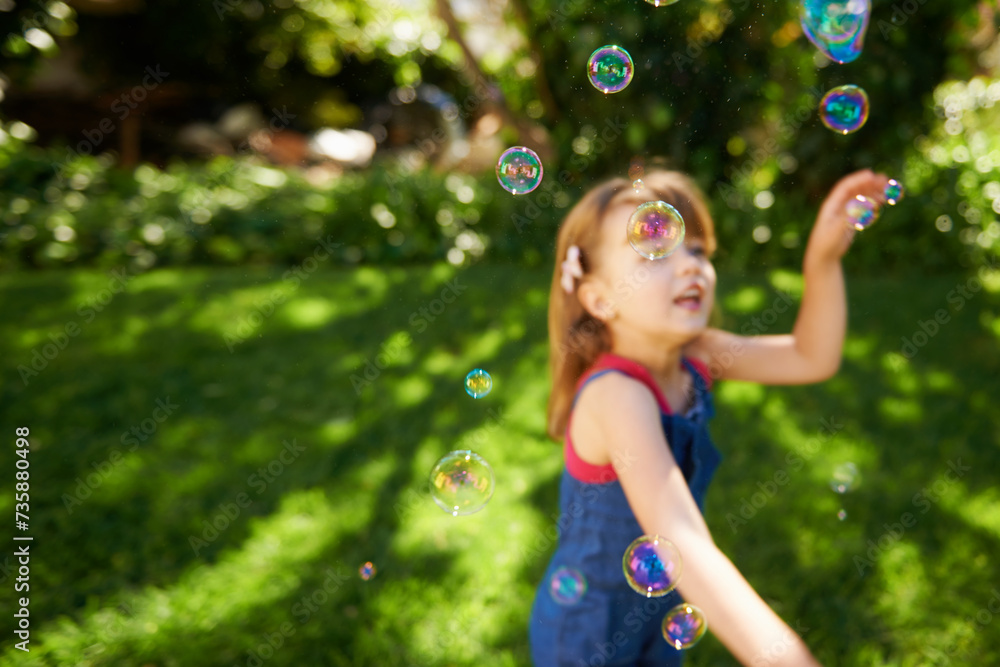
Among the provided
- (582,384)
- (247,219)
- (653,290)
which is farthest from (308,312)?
(653,290)

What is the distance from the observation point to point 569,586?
163cm

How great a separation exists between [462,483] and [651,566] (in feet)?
2.18

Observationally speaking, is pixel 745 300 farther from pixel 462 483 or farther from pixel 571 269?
pixel 571 269

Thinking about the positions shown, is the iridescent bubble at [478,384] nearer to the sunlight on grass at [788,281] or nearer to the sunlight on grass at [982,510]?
the sunlight on grass at [982,510]

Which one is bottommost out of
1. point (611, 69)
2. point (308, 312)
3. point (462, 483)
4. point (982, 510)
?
point (308, 312)

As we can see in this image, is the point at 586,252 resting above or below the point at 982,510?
above

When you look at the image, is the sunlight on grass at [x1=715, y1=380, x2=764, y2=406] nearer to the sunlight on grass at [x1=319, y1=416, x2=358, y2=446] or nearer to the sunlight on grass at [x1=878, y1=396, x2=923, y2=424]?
the sunlight on grass at [x1=878, y1=396, x2=923, y2=424]

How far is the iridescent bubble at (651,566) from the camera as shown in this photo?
1.33m

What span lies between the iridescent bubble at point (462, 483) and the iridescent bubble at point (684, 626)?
586 mm

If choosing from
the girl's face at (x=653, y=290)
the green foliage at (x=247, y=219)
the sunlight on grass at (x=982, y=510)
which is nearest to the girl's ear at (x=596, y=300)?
the girl's face at (x=653, y=290)

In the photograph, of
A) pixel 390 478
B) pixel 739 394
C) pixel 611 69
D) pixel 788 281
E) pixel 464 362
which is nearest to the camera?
pixel 611 69

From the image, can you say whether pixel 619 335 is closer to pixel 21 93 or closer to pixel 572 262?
pixel 572 262

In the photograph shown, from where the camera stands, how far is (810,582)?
2.47m

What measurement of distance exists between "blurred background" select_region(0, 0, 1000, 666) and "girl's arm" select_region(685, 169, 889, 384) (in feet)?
3.07
